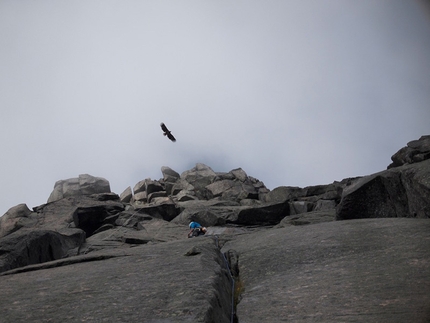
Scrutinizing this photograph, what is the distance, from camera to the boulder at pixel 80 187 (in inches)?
2308

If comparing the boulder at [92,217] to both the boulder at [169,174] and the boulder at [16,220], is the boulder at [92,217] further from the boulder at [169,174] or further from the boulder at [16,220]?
the boulder at [169,174]

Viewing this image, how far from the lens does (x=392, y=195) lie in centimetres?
1645

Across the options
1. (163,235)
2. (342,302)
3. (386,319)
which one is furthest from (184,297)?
(163,235)

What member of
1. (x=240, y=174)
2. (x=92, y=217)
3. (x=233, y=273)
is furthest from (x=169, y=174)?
(x=233, y=273)

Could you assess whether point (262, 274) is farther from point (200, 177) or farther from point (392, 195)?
point (200, 177)

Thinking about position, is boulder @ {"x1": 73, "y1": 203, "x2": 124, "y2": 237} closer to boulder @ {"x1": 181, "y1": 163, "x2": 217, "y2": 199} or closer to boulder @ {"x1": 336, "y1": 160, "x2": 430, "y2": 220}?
boulder @ {"x1": 336, "y1": 160, "x2": 430, "y2": 220}

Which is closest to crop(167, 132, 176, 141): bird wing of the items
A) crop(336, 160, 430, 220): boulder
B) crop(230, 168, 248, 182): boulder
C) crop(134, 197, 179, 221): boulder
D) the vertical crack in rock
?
crop(134, 197, 179, 221): boulder

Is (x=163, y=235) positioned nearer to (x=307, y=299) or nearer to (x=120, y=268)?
(x=120, y=268)

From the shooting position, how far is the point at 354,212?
1759 centimetres

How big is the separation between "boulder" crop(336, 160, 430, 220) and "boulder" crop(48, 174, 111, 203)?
47.7 metres

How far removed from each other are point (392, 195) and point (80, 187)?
51.3 meters

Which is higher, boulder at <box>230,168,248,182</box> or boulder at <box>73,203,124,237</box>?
boulder at <box>230,168,248,182</box>

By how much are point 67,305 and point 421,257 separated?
8139mm

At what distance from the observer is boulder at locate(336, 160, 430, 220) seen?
543 inches
